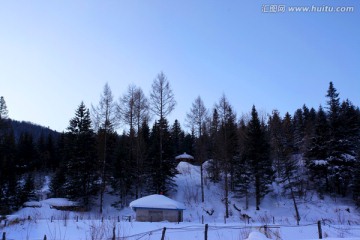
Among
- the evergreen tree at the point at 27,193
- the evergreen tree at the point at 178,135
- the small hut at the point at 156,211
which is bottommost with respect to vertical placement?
the small hut at the point at 156,211

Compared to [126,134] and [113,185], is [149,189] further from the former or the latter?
[126,134]

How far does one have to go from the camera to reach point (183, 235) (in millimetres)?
18734

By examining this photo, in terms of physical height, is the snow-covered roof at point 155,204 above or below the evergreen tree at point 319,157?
below

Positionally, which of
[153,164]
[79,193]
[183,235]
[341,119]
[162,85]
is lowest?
[183,235]

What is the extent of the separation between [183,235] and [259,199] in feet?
64.1

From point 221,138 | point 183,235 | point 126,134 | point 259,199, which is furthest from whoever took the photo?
point 126,134

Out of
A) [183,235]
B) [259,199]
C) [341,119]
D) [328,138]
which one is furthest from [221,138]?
[183,235]

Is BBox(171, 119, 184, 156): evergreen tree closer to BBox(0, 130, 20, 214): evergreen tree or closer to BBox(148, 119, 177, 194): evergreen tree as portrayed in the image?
BBox(148, 119, 177, 194): evergreen tree

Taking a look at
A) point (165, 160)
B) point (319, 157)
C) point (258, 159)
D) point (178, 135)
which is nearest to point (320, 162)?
point (319, 157)

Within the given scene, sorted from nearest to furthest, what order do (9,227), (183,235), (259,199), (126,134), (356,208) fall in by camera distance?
1. (183,235)
2. (9,227)
3. (356,208)
4. (259,199)
5. (126,134)

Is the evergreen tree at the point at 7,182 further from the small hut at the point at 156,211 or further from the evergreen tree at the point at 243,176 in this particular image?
the evergreen tree at the point at 243,176

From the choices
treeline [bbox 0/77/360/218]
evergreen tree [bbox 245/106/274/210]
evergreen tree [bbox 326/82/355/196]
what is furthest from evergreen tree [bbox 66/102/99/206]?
evergreen tree [bbox 326/82/355/196]

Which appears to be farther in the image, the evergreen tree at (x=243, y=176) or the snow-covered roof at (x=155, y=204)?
the evergreen tree at (x=243, y=176)

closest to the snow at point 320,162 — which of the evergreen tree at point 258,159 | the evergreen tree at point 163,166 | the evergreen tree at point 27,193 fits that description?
the evergreen tree at point 258,159
